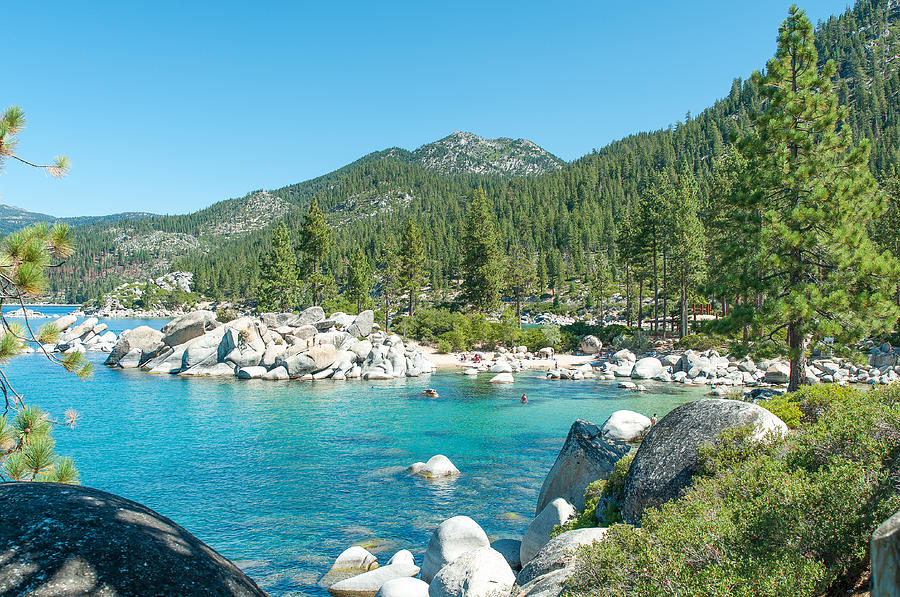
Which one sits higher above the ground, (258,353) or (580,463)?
(258,353)

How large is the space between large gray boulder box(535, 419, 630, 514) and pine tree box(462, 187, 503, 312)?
57.1 meters

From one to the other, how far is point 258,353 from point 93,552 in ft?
148

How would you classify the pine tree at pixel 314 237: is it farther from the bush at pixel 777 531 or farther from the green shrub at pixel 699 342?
the bush at pixel 777 531

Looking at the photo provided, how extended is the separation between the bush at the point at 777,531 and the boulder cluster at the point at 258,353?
38.2 metres

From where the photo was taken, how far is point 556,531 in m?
10.4

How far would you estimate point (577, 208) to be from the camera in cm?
13912

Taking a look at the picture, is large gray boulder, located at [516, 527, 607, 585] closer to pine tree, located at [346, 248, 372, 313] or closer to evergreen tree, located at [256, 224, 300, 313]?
evergreen tree, located at [256, 224, 300, 313]

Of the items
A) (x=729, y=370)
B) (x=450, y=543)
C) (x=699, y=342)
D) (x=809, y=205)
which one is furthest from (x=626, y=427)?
(x=699, y=342)

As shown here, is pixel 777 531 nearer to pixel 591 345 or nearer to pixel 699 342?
pixel 699 342

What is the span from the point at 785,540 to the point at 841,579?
637 mm

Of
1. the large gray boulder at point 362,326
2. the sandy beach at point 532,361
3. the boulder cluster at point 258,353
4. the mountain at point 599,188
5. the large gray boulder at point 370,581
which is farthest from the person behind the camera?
the mountain at point 599,188

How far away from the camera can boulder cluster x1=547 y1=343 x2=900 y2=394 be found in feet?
113

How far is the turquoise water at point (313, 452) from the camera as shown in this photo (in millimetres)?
14469

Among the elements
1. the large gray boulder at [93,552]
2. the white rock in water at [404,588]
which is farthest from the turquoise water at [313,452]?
the large gray boulder at [93,552]
